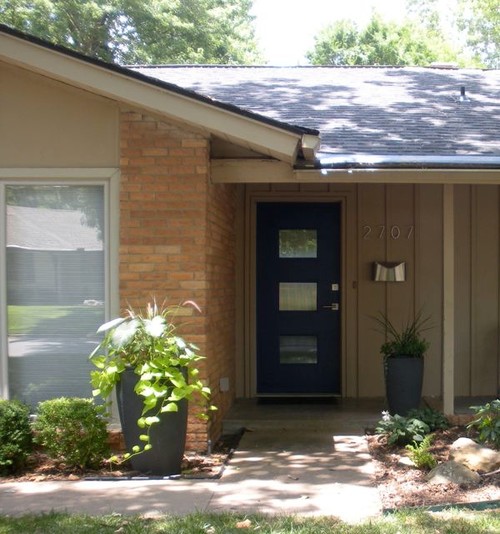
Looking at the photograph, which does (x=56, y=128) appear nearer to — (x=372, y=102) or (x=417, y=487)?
(x=372, y=102)

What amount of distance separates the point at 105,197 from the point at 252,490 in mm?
2869

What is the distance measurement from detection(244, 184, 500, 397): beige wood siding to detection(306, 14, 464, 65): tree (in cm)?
2564

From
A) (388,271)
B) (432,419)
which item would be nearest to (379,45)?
(388,271)

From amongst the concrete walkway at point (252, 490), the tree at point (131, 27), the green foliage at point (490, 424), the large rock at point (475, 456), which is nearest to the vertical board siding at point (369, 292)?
the concrete walkway at point (252, 490)

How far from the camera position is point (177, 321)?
21.9ft

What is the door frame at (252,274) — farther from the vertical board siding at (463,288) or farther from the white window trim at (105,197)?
the white window trim at (105,197)

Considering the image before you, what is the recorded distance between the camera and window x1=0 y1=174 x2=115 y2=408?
678 cm

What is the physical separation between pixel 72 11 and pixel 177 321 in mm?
22271

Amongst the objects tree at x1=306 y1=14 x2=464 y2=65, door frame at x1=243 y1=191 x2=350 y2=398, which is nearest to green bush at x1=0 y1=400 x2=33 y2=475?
door frame at x1=243 y1=191 x2=350 y2=398

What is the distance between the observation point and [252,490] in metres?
5.62

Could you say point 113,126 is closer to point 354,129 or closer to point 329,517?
point 354,129

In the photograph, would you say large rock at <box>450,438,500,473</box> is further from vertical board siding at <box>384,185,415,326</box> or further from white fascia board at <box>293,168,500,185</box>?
vertical board siding at <box>384,185,415,326</box>

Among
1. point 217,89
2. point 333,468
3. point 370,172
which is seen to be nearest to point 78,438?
point 333,468

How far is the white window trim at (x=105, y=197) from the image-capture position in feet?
22.0
